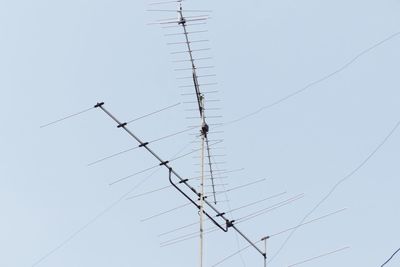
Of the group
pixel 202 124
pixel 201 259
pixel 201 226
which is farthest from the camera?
pixel 202 124

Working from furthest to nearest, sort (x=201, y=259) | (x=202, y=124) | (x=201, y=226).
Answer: (x=202, y=124)
(x=201, y=226)
(x=201, y=259)

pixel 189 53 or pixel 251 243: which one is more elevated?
pixel 189 53

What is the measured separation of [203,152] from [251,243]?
142cm

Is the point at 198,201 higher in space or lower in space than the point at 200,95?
lower

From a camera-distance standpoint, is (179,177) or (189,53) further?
(189,53)

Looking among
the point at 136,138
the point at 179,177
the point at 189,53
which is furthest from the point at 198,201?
the point at 189,53

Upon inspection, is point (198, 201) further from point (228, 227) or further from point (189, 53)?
point (189, 53)

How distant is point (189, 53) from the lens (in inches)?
551

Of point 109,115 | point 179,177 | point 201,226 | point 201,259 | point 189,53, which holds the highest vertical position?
point 189,53

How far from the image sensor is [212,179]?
44.4ft

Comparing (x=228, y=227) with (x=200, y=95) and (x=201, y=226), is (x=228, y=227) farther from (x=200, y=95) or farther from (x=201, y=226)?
(x=200, y=95)

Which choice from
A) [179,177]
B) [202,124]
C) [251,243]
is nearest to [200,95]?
[202,124]

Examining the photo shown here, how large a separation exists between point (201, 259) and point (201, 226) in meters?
0.95

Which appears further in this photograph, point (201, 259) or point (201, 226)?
point (201, 226)
